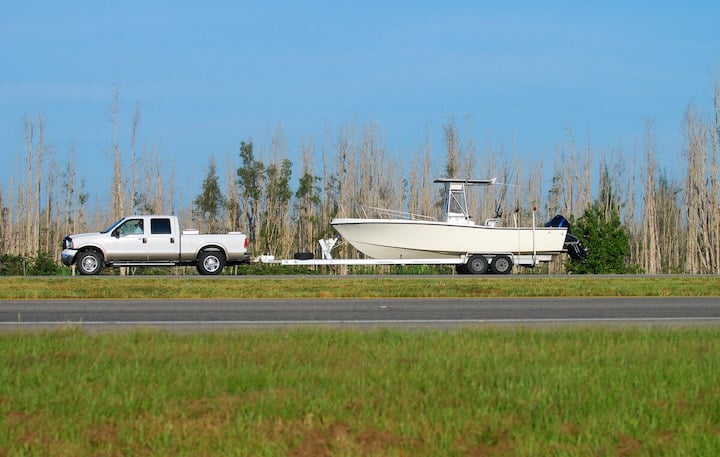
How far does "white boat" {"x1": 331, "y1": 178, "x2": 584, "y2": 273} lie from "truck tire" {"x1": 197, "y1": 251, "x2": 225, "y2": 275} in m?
4.73

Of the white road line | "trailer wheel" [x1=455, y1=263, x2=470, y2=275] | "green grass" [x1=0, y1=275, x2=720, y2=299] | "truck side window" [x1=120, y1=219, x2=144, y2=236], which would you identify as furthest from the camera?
"trailer wheel" [x1=455, y1=263, x2=470, y2=275]

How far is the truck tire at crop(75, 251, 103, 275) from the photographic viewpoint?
26.6 m

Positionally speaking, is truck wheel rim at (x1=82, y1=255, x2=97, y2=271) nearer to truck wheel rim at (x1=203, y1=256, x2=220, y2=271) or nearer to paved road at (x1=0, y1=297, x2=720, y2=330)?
truck wheel rim at (x1=203, y1=256, x2=220, y2=271)

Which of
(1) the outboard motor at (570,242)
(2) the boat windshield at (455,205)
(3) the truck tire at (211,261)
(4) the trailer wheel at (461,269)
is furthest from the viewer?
(2) the boat windshield at (455,205)

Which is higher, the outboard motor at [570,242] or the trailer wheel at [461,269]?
the outboard motor at [570,242]

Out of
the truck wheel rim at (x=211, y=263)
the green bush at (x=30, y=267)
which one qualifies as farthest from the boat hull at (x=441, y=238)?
the green bush at (x=30, y=267)

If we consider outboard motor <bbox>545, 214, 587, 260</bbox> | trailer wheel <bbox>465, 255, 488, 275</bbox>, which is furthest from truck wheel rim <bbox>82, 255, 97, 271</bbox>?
outboard motor <bbox>545, 214, 587, 260</bbox>

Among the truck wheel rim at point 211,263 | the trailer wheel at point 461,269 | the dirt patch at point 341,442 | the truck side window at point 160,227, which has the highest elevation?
the truck side window at point 160,227

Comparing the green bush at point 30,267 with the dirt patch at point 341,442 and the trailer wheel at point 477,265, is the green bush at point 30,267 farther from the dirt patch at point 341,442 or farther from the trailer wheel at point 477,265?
the dirt patch at point 341,442

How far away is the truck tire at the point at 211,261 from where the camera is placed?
27031mm

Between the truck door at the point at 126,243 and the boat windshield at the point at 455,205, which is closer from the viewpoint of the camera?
the truck door at the point at 126,243

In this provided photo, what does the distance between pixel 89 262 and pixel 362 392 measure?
21511 mm

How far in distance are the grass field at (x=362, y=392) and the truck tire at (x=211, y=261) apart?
16782mm

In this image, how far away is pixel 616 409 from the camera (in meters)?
6.23
